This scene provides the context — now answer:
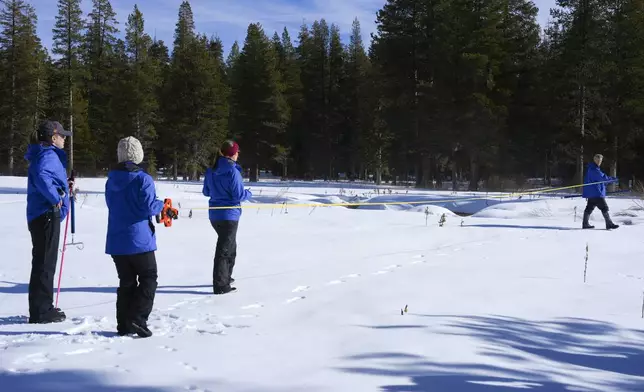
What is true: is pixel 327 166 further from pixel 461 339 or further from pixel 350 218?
pixel 461 339

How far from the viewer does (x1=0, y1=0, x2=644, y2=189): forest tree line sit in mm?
29406

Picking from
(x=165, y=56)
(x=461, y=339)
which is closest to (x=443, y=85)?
(x=461, y=339)

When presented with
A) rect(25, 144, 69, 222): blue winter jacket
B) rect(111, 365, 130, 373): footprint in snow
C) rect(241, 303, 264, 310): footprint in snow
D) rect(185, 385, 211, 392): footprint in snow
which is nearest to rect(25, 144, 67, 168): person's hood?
rect(25, 144, 69, 222): blue winter jacket

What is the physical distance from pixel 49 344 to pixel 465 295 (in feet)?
14.6

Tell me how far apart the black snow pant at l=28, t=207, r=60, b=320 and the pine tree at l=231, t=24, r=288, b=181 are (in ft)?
119

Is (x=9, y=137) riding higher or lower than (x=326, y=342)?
higher

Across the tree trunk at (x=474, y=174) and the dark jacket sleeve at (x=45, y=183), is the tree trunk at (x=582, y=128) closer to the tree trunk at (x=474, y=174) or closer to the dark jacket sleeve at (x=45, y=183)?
the tree trunk at (x=474, y=174)

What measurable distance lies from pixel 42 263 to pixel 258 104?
37513mm

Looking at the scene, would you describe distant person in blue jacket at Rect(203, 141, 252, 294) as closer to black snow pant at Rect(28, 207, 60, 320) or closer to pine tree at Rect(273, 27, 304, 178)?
black snow pant at Rect(28, 207, 60, 320)

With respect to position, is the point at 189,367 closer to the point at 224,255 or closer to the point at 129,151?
the point at 129,151

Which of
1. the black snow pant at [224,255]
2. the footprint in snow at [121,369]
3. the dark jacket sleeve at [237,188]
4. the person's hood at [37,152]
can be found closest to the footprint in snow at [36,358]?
the footprint in snow at [121,369]

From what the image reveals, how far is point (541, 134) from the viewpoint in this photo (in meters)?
35.9

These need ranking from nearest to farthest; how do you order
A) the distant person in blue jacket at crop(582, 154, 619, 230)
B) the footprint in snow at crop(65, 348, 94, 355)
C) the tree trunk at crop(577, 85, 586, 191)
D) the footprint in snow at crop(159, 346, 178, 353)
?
the footprint in snow at crop(65, 348, 94, 355), the footprint in snow at crop(159, 346, 178, 353), the distant person in blue jacket at crop(582, 154, 619, 230), the tree trunk at crop(577, 85, 586, 191)

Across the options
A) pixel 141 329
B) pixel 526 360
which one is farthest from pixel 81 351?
pixel 526 360
